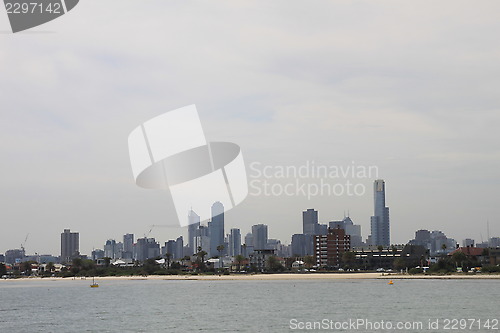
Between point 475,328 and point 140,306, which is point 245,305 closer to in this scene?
point 140,306

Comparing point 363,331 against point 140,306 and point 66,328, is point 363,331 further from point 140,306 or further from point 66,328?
point 140,306

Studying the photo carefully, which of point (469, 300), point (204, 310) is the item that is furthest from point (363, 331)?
point (469, 300)

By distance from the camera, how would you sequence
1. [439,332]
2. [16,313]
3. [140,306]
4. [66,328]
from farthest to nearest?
1. [140,306]
2. [16,313]
3. [66,328]
4. [439,332]

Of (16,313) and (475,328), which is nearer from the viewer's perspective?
(475,328)

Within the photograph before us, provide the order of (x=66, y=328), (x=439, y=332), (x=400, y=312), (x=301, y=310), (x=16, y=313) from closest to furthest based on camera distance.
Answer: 1. (x=439, y=332)
2. (x=66, y=328)
3. (x=400, y=312)
4. (x=301, y=310)
5. (x=16, y=313)

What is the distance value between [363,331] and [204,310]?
45.5m

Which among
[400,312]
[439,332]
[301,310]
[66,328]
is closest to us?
[439,332]

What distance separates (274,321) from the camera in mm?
104250

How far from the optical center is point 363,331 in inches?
3499

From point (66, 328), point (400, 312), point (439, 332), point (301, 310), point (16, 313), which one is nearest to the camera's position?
point (439, 332)

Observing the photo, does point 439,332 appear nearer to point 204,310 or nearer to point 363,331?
point 363,331

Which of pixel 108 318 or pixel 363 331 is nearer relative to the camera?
pixel 363 331

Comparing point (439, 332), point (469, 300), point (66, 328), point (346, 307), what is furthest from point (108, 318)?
point (469, 300)

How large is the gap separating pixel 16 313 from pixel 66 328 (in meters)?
35.4
